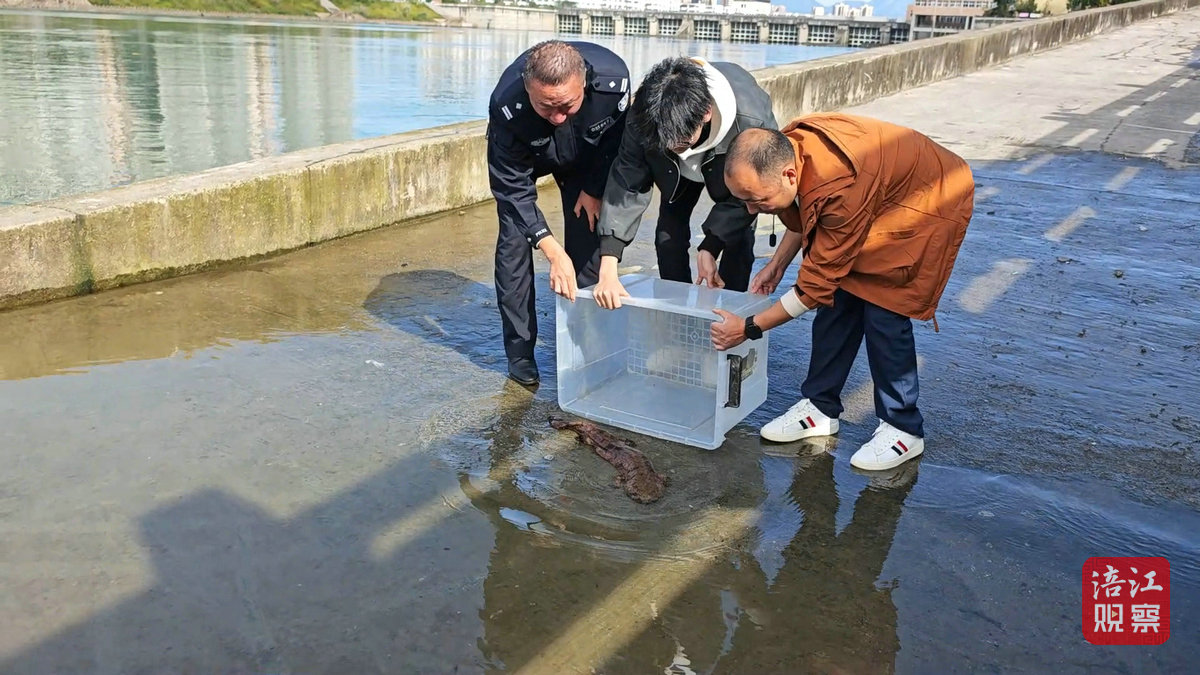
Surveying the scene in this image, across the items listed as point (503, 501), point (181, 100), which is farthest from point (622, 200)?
point (181, 100)

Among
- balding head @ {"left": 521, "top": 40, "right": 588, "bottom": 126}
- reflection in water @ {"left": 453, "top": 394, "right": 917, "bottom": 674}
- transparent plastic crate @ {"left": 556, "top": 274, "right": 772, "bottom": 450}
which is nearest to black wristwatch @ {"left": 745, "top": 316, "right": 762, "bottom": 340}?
transparent plastic crate @ {"left": 556, "top": 274, "right": 772, "bottom": 450}

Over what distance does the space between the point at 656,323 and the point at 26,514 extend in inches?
96.0

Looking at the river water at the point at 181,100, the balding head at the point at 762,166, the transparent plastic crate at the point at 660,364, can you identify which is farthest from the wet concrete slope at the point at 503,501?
the river water at the point at 181,100

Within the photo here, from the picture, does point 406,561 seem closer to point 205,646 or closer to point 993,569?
point 205,646

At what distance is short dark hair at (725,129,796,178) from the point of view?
298 cm

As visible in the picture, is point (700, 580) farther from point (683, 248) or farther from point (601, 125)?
point (601, 125)

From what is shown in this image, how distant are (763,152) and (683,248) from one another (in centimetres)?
127

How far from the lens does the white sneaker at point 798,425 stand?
363 centimetres

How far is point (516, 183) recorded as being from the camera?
396 centimetres

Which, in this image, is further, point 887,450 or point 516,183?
point 516,183

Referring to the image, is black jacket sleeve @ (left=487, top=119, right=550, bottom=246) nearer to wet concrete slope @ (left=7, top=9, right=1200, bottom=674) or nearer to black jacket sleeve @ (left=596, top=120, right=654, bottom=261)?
black jacket sleeve @ (left=596, top=120, right=654, bottom=261)

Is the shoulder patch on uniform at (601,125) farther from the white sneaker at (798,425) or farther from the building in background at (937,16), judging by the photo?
the building in background at (937,16)

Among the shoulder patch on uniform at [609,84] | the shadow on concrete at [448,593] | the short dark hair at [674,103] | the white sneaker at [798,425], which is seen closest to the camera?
the shadow on concrete at [448,593]

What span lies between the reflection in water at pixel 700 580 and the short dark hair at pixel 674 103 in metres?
1.18
